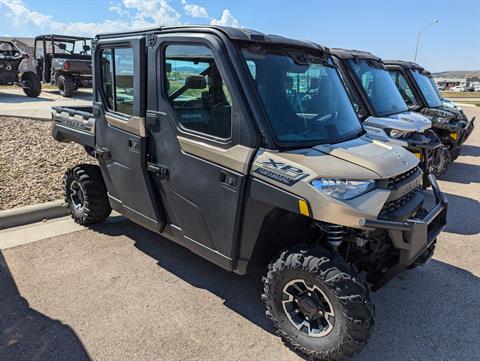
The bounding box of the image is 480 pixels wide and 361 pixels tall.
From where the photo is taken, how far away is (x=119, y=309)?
331 centimetres

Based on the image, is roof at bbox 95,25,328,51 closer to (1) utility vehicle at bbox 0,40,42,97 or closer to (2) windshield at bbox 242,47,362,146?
(2) windshield at bbox 242,47,362,146

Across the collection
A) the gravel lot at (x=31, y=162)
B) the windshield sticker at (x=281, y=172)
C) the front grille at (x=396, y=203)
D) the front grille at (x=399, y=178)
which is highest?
the windshield sticker at (x=281, y=172)

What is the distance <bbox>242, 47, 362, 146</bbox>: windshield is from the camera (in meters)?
2.95

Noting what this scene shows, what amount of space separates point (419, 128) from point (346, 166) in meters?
4.06

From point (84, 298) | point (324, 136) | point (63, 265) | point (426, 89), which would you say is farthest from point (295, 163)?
point (426, 89)

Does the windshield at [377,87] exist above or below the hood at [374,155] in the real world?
above

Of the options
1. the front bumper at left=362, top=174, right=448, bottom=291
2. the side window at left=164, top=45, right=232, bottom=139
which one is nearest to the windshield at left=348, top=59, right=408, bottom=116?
the front bumper at left=362, top=174, right=448, bottom=291

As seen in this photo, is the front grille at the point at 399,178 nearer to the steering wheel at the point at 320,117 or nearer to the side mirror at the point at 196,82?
the steering wheel at the point at 320,117

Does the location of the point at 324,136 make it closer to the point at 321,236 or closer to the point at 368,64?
the point at 321,236

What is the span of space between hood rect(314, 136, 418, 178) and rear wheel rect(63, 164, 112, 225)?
2.82 meters

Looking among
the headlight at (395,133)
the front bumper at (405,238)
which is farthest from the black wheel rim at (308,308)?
the headlight at (395,133)

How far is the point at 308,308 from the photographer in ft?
9.31

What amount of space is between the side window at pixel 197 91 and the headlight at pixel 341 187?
81cm

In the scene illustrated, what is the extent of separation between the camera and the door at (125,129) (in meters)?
3.61
